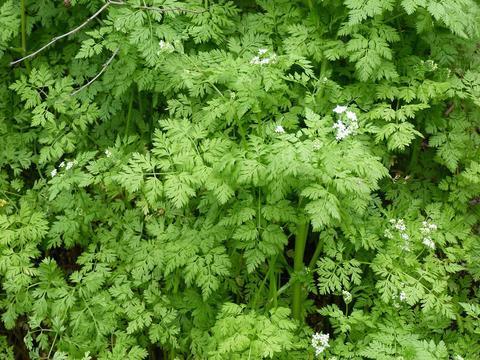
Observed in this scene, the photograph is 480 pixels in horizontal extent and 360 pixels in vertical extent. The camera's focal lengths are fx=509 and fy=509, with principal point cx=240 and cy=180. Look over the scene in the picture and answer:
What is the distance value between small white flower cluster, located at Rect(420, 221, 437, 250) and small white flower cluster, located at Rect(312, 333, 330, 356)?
2.96ft

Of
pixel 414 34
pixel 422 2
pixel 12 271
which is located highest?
pixel 422 2

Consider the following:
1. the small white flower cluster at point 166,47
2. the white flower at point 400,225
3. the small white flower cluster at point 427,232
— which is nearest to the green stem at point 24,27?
the small white flower cluster at point 166,47

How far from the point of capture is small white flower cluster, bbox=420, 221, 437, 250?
340cm

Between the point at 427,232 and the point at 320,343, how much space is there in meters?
1.05

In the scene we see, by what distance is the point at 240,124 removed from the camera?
3234 mm

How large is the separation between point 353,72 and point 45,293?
2843mm

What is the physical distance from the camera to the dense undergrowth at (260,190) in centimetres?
→ 316

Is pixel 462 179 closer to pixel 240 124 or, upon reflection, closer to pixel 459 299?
pixel 459 299

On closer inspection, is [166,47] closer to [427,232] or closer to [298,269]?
[298,269]

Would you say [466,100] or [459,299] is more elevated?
[466,100]

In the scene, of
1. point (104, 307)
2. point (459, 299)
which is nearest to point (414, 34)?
point (459, 299)

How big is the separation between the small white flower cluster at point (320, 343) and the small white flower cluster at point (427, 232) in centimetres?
90

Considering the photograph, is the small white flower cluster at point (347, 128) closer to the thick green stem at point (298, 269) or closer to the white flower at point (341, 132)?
the white flower at point (341, 132)

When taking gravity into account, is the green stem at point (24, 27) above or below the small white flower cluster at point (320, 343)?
above
